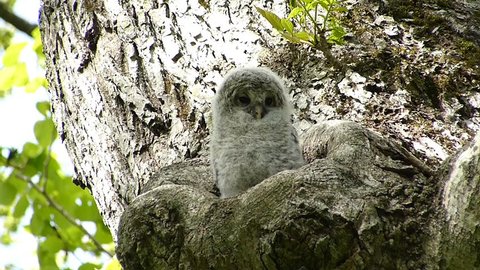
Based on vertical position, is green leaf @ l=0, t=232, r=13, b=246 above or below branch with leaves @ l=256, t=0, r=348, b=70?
above

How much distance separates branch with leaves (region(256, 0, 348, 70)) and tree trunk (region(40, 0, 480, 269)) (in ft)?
0.32

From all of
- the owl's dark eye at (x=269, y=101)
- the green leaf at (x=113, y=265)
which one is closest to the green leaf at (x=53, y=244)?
the green leaf at (x=113, y=265)

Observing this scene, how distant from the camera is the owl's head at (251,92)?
2.98m

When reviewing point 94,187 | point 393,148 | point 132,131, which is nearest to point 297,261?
point 393,148

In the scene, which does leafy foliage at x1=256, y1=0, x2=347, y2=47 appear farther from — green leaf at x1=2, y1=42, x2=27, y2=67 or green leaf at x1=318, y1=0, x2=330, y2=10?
green leaf at x1=2, y1=42, x2=27, y2=67

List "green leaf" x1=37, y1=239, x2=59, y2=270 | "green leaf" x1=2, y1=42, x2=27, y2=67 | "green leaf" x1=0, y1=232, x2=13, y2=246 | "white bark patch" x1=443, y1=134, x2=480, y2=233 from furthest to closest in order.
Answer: "green leaf" x1=0, y1=232, x2=13, y2=246, "green leaf" x1=2, y1=42, x2=27, y2=67, "green leaf" x1=37, y1=239, x2=59, y2=270, "white bark patch" x1=443, y1=134, x2=480, y2=233

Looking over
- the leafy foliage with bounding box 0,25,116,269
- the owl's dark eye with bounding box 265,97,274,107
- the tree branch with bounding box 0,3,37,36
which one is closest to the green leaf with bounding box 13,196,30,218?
the leafy foliage with bounding box 0,25,116,269

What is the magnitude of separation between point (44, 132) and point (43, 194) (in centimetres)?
53

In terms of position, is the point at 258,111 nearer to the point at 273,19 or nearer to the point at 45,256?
the point at 273,19

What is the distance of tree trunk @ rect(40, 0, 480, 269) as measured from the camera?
1.90m

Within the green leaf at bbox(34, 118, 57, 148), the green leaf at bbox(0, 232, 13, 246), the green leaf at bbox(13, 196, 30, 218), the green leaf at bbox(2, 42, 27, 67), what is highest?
the green leaf at bbox(2, 42, 27, 67)

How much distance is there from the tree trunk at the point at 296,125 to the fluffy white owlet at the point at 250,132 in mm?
106

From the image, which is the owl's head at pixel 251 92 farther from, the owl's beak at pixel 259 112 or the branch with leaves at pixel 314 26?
the branch with leaves at pixel 314 26

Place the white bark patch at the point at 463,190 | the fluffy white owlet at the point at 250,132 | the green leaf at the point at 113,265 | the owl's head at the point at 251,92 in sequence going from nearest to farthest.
Answer: the white bark patch at the point at 463,190, the fluffy white owlet at the point at 250,132, the owl's head at the point at 251,92, the green leaf at the point at 113,265
